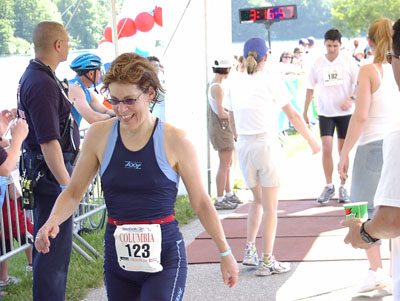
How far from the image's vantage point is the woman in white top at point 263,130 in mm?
5684

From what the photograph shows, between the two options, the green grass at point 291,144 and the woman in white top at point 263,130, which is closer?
the woman in white top at point 263,130

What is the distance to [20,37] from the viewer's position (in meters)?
11.1

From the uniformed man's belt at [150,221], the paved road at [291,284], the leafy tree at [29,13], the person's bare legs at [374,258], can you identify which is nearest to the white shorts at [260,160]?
the paved road at [291,284]

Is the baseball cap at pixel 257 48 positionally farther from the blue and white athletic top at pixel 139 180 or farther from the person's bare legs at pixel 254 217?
the blue and white athletic top at pixel 139 180

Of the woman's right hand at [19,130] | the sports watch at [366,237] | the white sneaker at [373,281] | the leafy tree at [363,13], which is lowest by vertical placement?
the white sneaker at [373,281]

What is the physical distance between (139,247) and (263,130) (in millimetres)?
2852

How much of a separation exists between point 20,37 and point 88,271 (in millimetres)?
6250

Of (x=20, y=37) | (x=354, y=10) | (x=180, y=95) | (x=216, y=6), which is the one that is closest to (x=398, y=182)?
(x=180, y=95)

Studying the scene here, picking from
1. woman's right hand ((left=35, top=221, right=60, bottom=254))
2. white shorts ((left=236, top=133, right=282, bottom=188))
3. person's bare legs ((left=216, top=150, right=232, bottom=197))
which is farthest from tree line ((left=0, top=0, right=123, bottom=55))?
woman's right hand ((left=35, top=221, right=60, bottom=254))

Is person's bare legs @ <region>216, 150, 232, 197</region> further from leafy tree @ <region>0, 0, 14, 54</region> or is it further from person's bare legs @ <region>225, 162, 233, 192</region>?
leafy tree @ <region>0, 0, 14, 54</region>

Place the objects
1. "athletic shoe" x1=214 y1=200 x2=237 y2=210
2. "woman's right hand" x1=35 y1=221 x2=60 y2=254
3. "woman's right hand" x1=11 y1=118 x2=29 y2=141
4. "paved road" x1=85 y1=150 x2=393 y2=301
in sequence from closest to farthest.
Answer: "woman's right hand" x1=35 y1=221 x2=60 y2=254 < "woman's right hand" x1=11 y1=118 x2=29 y2=141 < "paved road" x1=85 y1=150 x2=393 y2=301 < "athletic shoe" x1=214 y1=200 x2=237 y2=210

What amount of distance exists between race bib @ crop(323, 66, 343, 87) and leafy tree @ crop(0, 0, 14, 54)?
5412 millimetres

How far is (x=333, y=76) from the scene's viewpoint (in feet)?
28.0

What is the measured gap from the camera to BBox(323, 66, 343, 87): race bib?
8523mm
